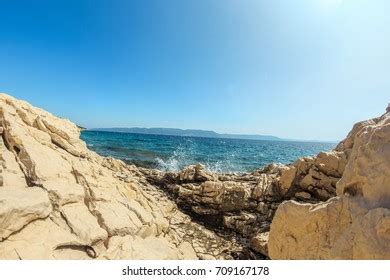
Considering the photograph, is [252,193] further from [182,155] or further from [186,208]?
[182,155]

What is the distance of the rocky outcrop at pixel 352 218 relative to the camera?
4238 millimetres

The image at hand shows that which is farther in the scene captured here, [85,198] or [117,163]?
[117,163]

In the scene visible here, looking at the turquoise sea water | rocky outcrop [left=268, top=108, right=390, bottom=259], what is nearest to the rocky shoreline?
rocky outcrop [left=268, top=108, right=390, bottom=259]

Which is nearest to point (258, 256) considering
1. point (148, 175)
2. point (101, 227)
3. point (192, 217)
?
point (192, 217)

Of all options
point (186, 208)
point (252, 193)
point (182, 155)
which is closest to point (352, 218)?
point (186, 208)

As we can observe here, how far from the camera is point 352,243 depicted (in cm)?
448

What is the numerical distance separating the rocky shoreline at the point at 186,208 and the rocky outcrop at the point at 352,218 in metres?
0.02

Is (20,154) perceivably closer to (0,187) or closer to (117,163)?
(0,187)

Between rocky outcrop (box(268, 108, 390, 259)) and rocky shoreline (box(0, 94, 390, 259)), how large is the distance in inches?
0.7

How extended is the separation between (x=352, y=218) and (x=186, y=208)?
9.60 metres

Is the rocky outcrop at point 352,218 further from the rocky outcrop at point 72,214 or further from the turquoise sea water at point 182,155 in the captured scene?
the turquoise sea water at point 182,155

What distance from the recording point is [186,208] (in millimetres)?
13664

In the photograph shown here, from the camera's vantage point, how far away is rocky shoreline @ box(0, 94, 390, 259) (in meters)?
4.98
